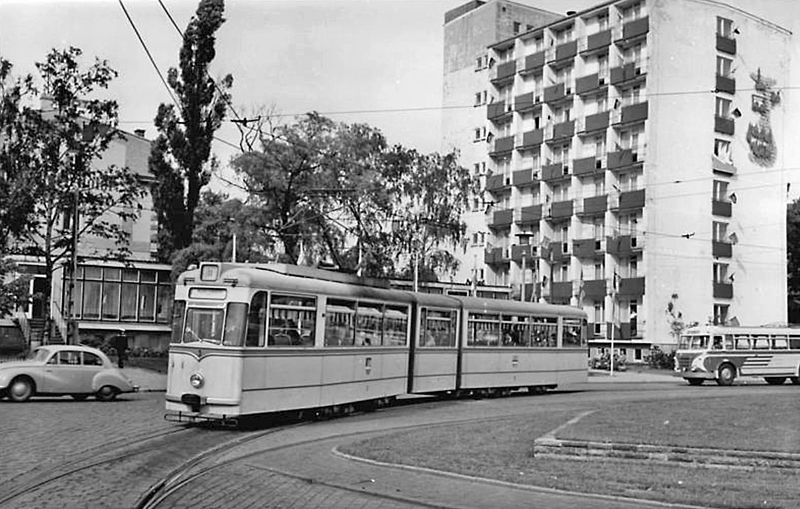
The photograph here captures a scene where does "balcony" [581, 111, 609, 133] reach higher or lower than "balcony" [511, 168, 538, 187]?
higher

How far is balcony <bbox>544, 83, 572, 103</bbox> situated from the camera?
212 feet

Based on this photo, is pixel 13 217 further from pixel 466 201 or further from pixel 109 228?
pixel 466 201

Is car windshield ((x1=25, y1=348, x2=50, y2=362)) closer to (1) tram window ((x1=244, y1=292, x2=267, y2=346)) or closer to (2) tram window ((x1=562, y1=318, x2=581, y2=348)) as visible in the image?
(1) tram window ((x1=244, y1=292, x2=267, y2=346))

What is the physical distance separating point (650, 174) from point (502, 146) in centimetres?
1337

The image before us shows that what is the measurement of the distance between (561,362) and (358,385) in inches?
451

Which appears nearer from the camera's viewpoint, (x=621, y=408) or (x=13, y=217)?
(x=621, y=408)

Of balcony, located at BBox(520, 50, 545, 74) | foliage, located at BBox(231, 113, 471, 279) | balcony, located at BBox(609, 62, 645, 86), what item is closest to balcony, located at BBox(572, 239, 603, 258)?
balcony, located at BBox(609, 62, 645, 86)

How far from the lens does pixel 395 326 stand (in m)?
23.0

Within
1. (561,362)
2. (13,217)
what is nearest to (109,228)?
(13,217)

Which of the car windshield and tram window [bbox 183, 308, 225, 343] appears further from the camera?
the car windshield

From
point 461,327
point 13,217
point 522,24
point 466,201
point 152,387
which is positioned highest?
point 522,24

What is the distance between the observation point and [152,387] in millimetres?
29891

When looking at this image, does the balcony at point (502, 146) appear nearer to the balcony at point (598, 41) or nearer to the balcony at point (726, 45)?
the balcony at point (598, 41)

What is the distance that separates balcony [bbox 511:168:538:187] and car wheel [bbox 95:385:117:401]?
45.6 m
